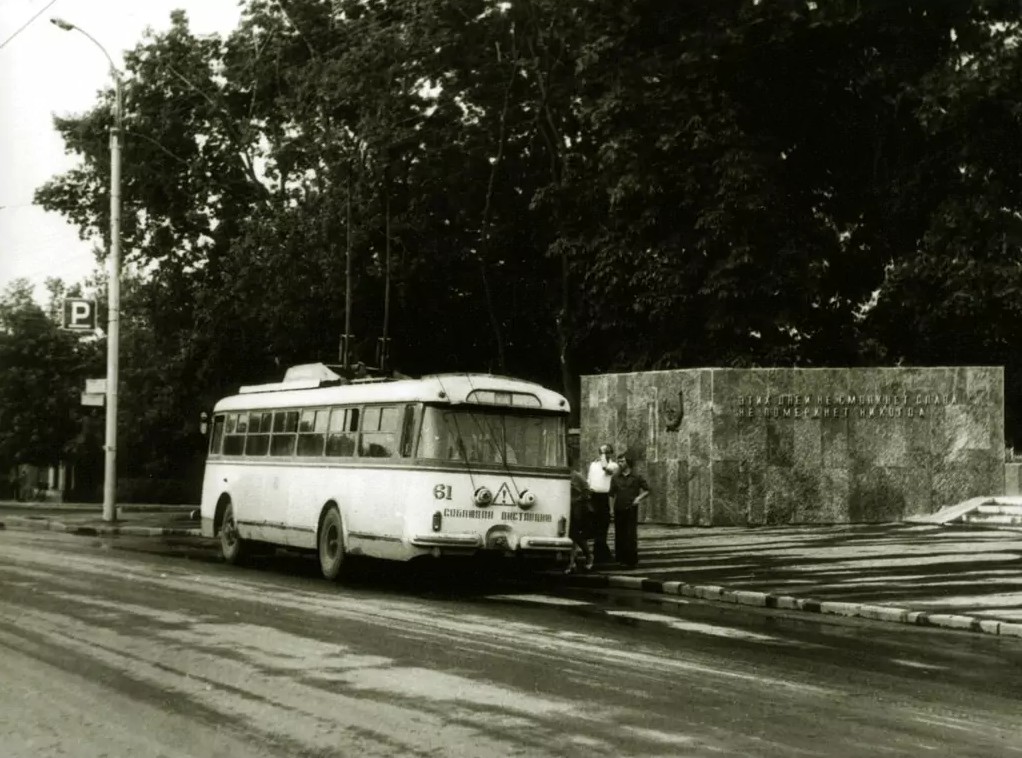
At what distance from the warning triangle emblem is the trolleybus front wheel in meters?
2.51

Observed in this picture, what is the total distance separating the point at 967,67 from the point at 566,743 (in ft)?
92.1

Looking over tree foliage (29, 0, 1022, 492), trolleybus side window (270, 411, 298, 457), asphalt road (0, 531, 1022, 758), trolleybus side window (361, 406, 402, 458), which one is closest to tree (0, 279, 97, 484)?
tree foliage (29, 0, 1022, 492)

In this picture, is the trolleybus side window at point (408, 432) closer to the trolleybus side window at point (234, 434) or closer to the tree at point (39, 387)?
the trolleybus side window at point (234, 434)

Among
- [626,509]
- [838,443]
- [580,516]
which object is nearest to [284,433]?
[580,516]

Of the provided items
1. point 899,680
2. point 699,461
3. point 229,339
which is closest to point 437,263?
point 229,339

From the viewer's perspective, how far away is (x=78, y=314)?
3578 centimetres

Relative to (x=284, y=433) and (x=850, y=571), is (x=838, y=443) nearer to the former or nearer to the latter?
(x=850, y=571)

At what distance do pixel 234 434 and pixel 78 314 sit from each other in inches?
514

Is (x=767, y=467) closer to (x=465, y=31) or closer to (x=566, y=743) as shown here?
(x=465, y=31)

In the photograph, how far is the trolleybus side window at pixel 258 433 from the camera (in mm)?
22828

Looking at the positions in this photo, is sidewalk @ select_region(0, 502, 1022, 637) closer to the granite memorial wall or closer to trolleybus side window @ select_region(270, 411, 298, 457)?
the granite memorial wall

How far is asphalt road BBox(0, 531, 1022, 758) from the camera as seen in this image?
8203 mm

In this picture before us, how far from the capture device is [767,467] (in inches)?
1123

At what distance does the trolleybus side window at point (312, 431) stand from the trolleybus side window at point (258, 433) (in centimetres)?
136
